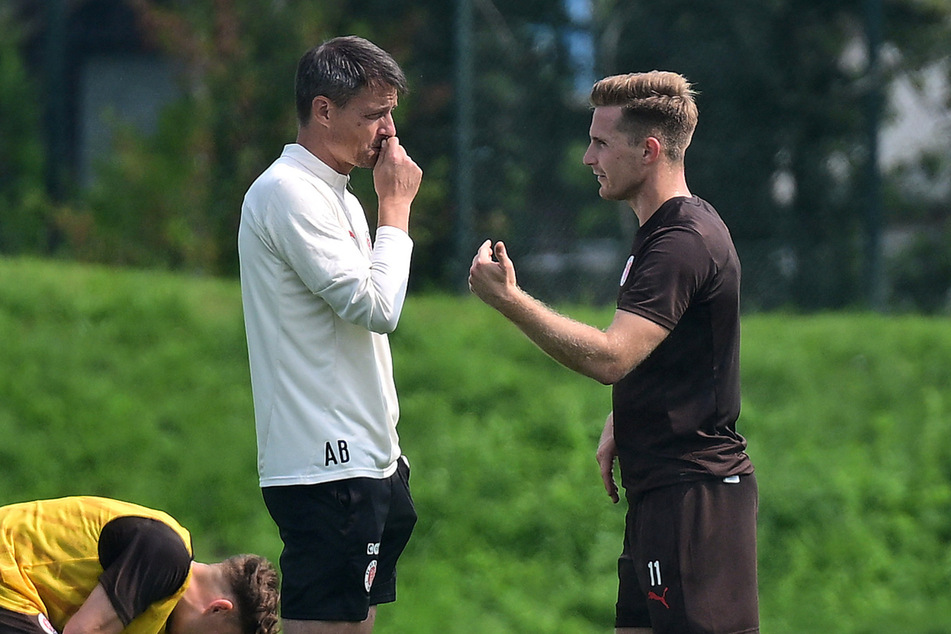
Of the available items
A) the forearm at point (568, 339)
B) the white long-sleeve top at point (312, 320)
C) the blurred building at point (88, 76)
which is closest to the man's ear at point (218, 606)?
the white long-sleeve top at point (312, 320)

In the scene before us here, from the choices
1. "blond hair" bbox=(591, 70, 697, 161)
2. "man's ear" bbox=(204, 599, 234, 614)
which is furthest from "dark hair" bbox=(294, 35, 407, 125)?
"man's ear" bbox=(204, 599, 234, 614)

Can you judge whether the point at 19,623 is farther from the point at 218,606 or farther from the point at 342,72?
the point at 342,72

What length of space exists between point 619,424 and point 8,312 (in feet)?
16.3

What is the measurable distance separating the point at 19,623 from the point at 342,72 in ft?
5.42

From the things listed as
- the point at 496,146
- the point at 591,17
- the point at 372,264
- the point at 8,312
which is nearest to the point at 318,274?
the point at 372,264

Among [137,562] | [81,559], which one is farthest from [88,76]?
[137,562]

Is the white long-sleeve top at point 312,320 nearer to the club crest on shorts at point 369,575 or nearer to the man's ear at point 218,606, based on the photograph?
the club crest on shorts at point 369,575

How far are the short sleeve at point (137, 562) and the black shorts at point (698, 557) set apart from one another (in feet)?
4.08

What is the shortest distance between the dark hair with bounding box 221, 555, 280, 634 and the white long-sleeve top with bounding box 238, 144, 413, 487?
0.97 ft

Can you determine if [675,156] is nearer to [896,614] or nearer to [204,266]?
[896,614]

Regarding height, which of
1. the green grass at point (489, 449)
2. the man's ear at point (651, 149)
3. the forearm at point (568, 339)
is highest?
the man's ear at point (651, 149)

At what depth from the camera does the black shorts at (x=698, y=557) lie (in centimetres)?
342

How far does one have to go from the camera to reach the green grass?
20.6 ft

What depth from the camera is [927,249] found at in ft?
33.0
